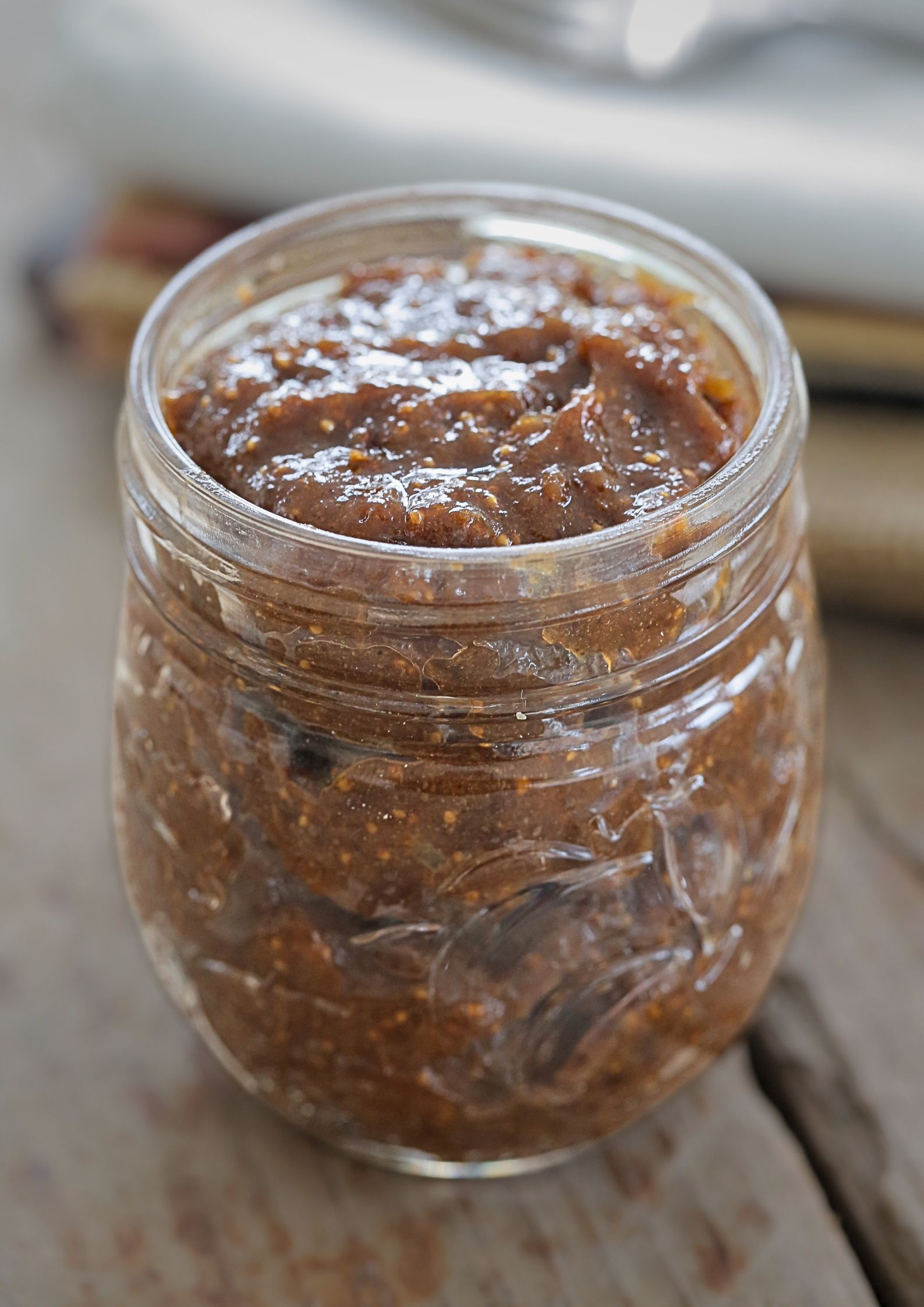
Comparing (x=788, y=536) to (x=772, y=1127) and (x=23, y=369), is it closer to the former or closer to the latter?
(x=772, y=1127)

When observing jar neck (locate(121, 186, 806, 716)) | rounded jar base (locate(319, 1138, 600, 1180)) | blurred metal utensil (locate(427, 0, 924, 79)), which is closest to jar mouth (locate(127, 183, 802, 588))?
jar neck (locate(121, 186, 806, 716))

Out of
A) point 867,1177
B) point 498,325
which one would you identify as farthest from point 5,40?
point 867,1177

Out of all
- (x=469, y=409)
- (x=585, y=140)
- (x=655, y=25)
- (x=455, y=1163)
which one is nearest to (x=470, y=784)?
(x=469, y=409)

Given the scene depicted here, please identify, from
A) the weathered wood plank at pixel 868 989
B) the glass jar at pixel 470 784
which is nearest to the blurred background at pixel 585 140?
the weathered wood plank at pixel 868 989

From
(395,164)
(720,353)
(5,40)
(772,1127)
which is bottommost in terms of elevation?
(772,1127)

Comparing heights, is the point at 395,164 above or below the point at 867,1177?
above

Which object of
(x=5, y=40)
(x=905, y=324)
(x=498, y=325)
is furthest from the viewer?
(x=5, y=40)

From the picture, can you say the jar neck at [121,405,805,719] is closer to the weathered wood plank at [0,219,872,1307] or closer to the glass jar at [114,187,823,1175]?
the glass jar at [114,187,823,1175]
